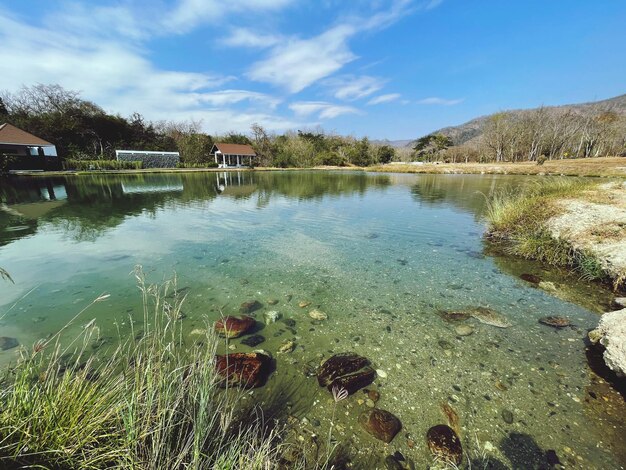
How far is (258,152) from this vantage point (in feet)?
212

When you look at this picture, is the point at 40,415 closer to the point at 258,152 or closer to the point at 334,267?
the point at 334,267

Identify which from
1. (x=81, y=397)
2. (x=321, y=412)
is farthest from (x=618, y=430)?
(x=81, y=397)

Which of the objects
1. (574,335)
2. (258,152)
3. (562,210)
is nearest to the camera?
(574,335)

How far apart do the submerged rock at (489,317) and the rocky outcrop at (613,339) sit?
114 cm

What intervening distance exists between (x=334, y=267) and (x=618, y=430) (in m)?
5.37

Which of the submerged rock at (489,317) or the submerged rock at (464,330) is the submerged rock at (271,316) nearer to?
the submerged rock at (464,330)

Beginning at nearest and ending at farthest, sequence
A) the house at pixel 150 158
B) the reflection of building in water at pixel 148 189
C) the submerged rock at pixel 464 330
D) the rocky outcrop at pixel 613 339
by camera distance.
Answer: the rocky outcrop at pixel 613 339
the submerged rock at pixel 464 330
the reflection of building in water at pixel 148 189
the house at pixel 150 158

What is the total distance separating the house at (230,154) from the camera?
56.6 meters

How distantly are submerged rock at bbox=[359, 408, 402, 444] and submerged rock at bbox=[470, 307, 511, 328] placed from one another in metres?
2.92

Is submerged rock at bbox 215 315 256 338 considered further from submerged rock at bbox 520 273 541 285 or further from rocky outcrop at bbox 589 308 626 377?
submerged rock at bbox 520 273 541 285

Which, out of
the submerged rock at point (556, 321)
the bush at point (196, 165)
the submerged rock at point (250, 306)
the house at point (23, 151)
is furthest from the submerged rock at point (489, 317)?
the bush at point (196, 165)

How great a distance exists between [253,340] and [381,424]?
7.34ft

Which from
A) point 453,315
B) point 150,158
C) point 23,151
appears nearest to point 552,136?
point 453,315

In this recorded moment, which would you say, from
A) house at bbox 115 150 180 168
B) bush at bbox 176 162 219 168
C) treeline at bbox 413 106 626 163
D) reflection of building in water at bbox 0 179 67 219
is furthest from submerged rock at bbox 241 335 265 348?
treeline at bbox 413 106 626 163
